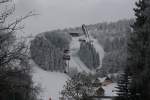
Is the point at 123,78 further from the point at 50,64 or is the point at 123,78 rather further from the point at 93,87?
the point at 50,64

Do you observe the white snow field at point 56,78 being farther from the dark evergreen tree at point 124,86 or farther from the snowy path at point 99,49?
the dark evergreen tree at point 124,86

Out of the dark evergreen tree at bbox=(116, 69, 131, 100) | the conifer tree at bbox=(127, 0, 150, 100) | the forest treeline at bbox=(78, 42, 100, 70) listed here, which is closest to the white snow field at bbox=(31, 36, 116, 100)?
Result: the forest treeline at bbox=(78, 42, 100, 70)

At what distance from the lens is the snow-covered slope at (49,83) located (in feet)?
227

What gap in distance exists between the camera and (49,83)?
88062mm

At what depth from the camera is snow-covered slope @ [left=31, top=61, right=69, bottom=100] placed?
69188 millimetres

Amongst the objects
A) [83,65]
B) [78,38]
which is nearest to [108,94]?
[83,65]

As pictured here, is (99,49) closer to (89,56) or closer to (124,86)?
(89,56)

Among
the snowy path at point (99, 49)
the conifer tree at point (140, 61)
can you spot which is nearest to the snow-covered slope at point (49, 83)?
the snowy path at point (99, 49)

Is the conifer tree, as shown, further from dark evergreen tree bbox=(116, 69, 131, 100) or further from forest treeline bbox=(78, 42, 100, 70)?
forest treeline bbox=(78, 42, 100, 70)

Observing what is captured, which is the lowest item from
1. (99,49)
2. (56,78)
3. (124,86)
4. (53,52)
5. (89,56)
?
(56,78)

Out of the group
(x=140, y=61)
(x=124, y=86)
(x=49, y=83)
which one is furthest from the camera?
(x=49, y=83)

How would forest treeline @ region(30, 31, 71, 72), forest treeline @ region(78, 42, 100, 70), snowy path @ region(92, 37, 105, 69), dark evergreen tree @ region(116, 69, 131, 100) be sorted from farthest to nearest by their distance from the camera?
A: snowy path @ region(92, 37, 105, 69)
forest treeline @ region(78, 42, 100, 70)
forest treeline @ region(30, 31, 71, 72)
dark evergreen tree @ region(116, 69, 131, 100)

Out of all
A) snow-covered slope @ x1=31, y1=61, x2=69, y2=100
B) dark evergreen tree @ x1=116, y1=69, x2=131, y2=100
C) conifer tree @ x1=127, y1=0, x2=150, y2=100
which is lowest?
snow-covered slope @ x1=31, y1=61, x2=69, y2=100

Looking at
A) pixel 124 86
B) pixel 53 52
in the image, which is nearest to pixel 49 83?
pixel 53 52
